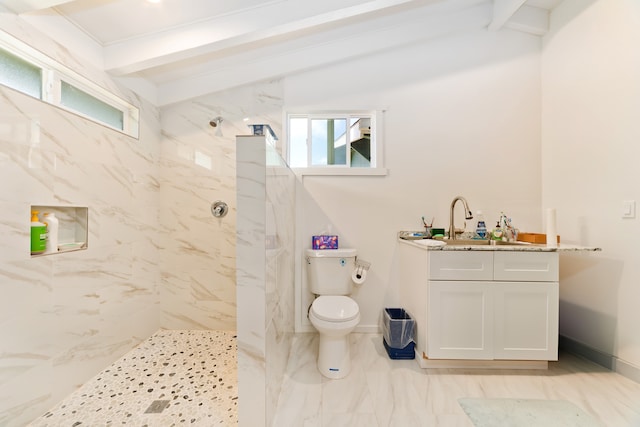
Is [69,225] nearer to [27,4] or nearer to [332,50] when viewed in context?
[27,4]

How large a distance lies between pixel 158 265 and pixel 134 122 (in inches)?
50.3

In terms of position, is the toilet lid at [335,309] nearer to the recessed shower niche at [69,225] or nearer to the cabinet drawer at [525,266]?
the cabinet drawer at [525,266]

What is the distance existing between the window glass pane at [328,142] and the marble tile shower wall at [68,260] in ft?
4.91

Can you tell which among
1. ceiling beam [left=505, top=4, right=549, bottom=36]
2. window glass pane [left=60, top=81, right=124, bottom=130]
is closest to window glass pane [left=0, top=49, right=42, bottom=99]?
window glass pane [left=60, top=81, right=124, bottom=130]

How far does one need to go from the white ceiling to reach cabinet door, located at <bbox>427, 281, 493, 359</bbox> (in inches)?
81.8

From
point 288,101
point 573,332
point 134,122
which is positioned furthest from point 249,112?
point 573,332

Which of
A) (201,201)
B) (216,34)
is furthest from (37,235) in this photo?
(216,34)

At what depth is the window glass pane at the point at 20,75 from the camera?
1.28 m

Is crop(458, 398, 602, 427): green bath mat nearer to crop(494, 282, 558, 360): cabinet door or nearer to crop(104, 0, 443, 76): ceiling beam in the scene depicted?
crop(494, 282, 558, 360): cabinet door

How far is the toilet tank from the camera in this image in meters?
2.18

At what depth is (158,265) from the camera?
235 cm

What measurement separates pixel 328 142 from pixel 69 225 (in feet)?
6.82

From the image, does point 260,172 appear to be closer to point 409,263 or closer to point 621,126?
point 409,263

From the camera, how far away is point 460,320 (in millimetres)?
1759
